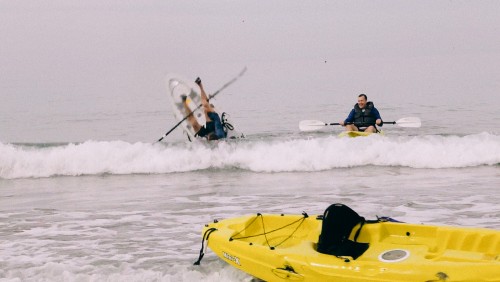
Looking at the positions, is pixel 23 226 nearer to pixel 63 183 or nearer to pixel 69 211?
pixel 69 211

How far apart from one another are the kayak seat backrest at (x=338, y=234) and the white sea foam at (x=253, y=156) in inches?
287

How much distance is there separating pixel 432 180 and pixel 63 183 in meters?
7.31

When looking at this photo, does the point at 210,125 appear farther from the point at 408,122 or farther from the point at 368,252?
the point at 368,252

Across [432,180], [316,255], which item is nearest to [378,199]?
[432,180]

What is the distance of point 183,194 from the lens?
10.5 meters

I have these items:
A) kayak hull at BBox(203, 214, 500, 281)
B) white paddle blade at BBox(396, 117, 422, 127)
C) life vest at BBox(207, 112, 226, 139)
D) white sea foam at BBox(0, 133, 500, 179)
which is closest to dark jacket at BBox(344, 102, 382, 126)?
white sea foam at BBox(0, 133, 500, 179)

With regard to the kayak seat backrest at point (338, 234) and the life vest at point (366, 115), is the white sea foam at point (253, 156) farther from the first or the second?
the kayak seat backrest at point (338, 234)

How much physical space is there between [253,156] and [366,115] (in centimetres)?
264

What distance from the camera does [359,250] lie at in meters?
5.44

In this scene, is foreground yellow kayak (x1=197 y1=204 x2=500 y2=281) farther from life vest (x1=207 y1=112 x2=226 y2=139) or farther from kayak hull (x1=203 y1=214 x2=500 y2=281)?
life vest (x1=207 y1=112 x2=226 y2=139)

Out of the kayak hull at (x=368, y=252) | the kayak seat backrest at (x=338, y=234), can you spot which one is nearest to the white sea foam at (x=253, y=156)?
the kayak hull at (x=368, y=252)

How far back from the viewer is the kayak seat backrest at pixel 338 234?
5.37m

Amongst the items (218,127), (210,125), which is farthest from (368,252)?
(210,125)

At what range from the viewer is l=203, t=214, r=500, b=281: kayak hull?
4.56 m
